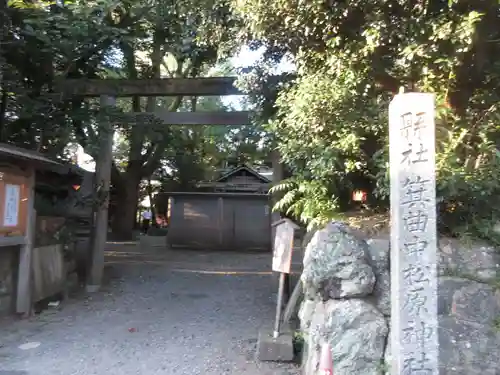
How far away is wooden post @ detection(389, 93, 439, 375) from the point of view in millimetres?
3906

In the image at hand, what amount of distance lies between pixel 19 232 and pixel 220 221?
11.6m

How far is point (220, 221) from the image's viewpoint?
1892cm

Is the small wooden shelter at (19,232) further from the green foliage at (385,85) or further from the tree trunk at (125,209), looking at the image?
the tree trunk at (125,209)

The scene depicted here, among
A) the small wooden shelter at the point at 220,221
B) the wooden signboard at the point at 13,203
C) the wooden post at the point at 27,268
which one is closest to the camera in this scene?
the wooden signboard at the point at 13,203

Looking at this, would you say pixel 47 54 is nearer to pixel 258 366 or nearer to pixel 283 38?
pixel 283 38

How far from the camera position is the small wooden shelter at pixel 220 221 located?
18766mm

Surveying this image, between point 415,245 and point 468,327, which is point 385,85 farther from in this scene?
point 468,327

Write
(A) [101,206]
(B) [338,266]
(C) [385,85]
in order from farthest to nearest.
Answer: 1. (A) [101,206]
2. (C) [385,85]
3. (B) [338,266]

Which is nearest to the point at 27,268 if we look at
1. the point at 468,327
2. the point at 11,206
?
the point at 11,206

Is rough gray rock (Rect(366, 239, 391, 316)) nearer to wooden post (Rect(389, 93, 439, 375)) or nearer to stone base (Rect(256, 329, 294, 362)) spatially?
wooden post (Rect(389, 93, 439, 375))

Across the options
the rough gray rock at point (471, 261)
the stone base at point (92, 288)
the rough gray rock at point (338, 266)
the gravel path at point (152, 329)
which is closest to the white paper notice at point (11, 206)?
the gravel path at point (152, 329)

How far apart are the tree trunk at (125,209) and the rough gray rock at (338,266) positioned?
16387 millimetres

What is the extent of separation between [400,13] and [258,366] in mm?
4271

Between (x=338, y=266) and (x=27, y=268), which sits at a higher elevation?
(x=338, y=266)
